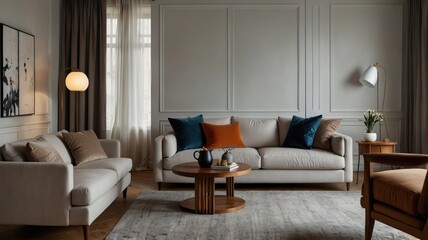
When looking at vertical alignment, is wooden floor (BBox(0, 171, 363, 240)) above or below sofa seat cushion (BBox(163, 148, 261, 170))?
below

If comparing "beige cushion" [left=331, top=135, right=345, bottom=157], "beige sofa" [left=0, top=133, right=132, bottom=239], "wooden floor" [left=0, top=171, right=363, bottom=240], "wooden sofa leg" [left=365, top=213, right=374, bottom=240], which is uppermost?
"beige cushion" [left=331, top=135, right=345, bottom=157]

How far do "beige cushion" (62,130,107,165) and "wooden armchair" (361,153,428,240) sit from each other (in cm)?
253

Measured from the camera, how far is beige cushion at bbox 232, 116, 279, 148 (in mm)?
5676

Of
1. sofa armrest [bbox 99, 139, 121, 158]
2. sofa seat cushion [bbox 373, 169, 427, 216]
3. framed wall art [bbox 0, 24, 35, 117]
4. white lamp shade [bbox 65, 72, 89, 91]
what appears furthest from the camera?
white lamp shade [bbox 65, 72, 89, 91]

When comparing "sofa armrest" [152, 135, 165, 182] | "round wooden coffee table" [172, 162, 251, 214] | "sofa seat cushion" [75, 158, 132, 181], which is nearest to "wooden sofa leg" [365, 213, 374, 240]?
"round wooden coffee table" [172, 162, 251, 214]

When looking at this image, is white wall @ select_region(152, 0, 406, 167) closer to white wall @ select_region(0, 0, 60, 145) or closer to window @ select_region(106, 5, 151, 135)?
window @ select_region(106, 5, 151, 135)

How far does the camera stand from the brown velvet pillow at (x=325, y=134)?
210 inches

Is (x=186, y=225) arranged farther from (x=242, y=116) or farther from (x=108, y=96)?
(x=108, y=96)

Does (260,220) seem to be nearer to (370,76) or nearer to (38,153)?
(38,153)

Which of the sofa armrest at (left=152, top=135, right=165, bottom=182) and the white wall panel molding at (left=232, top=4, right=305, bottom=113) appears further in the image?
the white wall panel molding at (left=232, top=4, right=305, bottom=113)

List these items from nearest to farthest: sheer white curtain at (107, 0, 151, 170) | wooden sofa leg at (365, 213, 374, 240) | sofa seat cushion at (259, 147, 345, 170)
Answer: wooden sofa leg at (365, 213, 374, 240) < sofa seat cushion at (259, 147, 345, 170) < sheer white curtain at (107, 0, 151, 170)

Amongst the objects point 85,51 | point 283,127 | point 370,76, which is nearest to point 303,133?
point 283,127

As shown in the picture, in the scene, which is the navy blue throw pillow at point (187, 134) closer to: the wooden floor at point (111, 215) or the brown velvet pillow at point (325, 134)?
the wooden floor at point (111, 215)

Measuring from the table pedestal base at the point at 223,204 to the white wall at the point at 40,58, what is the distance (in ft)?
5.80
